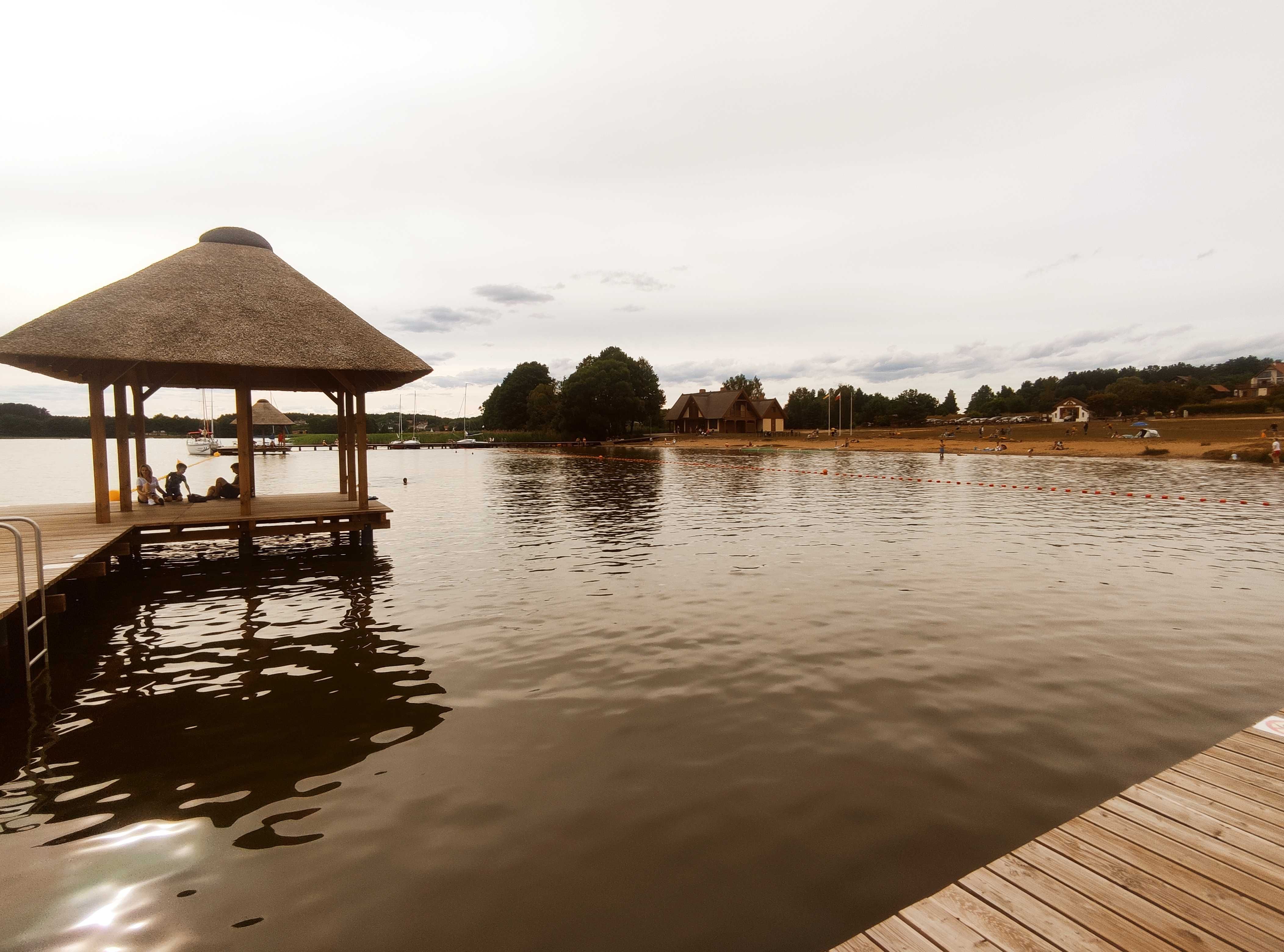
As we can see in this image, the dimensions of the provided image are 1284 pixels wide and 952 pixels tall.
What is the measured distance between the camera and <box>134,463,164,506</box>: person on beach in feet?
56.3

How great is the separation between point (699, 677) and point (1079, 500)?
25723 millimetres

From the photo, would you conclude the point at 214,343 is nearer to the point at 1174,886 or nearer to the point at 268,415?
the point at 1174,886

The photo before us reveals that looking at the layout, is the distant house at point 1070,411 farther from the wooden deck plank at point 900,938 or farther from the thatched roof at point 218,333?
the wooden deck plank at point 900,938

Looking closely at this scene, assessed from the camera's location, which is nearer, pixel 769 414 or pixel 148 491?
pixel 148 491

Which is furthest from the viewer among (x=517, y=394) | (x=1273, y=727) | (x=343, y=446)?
(x=517, y=394)

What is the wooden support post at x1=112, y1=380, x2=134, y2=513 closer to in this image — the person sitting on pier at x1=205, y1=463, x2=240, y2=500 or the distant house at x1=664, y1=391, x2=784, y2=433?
the person sitting on pier at x1=205, y1=463, x2=240, y2=500

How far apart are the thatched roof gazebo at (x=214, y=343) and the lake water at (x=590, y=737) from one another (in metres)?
4.02

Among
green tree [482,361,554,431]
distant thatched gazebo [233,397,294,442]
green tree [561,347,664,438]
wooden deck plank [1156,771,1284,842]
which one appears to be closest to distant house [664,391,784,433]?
green tree [561,347,664,438]

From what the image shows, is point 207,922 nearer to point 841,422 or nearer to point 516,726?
point 516,726

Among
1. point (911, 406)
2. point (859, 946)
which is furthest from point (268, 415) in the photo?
point (911, 406)

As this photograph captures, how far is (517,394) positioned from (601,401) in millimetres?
34501

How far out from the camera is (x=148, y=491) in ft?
56.4

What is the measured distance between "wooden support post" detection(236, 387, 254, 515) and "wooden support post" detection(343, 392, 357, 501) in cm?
340

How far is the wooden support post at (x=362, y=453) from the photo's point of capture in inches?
648
